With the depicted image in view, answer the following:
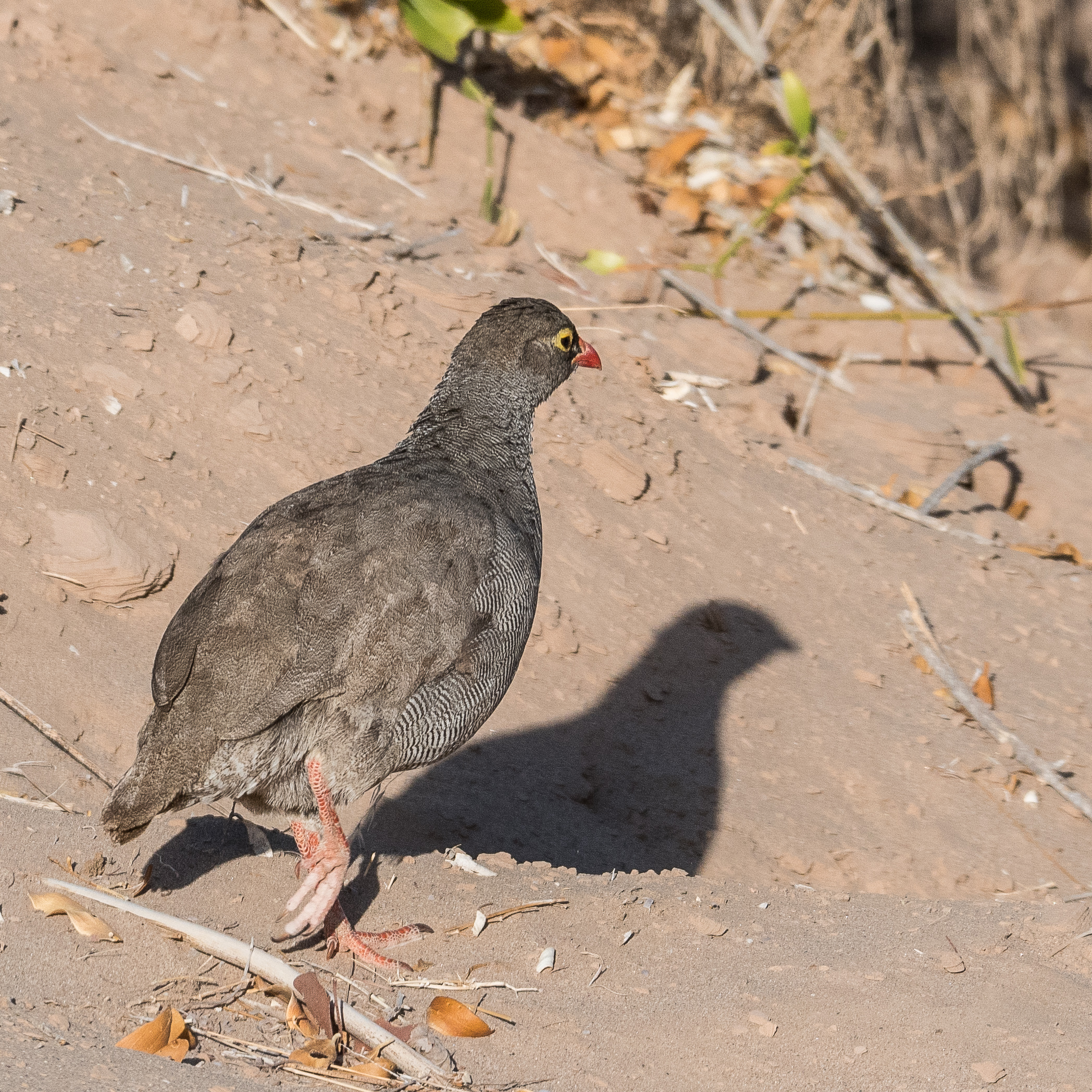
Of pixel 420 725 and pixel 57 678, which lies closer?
pixel 420 725

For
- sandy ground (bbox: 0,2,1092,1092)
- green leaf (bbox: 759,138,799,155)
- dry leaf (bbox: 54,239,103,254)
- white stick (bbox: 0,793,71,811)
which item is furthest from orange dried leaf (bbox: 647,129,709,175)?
white stick (bbox: 0,793,71,811)

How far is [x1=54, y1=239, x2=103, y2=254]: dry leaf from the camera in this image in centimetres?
642

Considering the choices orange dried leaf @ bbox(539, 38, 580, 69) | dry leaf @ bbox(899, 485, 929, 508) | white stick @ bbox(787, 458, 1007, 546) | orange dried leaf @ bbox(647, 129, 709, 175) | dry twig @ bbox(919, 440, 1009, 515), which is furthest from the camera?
orange dried leaf @ bbox(539, 38, 580, 69)

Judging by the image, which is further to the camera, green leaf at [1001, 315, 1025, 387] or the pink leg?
green leaf at [1001, 315, 1025, 387]

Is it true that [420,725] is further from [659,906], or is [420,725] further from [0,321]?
[0,321]

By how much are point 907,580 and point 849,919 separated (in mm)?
3018

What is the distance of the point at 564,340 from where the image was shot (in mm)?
5078

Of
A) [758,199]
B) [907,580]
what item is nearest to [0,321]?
[907,580]

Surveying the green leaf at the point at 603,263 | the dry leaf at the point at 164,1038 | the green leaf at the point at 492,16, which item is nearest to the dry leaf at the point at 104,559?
Result: the dry leaf at the point at 164,1038

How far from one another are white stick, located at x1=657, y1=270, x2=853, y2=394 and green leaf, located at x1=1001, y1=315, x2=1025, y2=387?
1115 mm

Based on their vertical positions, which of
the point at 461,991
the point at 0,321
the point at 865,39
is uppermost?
the point at 865,39

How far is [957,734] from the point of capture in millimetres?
6070

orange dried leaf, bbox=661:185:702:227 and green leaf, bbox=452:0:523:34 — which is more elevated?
green leaf, bbox=452:0:523:34

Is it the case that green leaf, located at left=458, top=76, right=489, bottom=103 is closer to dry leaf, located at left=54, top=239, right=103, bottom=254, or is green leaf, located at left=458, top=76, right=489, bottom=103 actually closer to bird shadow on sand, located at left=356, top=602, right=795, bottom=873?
dry leaf, located at left=54, top=239, right=103, bottom=254
